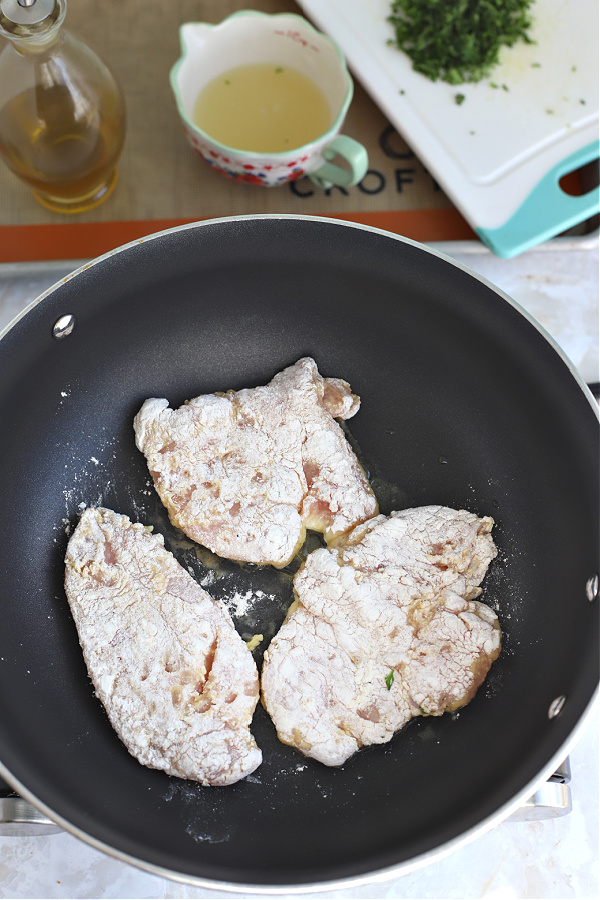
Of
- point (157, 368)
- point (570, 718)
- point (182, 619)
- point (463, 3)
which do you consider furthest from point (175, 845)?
point (463, 3)

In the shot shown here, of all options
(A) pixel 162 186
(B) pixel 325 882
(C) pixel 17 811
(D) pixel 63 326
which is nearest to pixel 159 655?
(C) pixel 17 811

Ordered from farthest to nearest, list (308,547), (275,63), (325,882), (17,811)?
(275,63) → (308,547) → (17,811) → (325,882)

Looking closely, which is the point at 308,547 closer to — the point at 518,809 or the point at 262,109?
the point at 518,809

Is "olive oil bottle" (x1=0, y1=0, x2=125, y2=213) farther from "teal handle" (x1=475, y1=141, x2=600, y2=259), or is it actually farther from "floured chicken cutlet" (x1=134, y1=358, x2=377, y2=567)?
"teal handle" (x1=475, y1=141, x2=600, y2=259)

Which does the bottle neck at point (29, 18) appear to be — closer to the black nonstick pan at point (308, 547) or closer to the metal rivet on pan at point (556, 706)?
the black nonstick pan at point (308, 547)

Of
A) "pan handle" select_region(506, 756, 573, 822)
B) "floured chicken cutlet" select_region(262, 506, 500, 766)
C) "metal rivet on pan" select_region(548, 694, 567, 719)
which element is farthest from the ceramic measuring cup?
"pan handle" select_region(506, 756, 573, 822)
